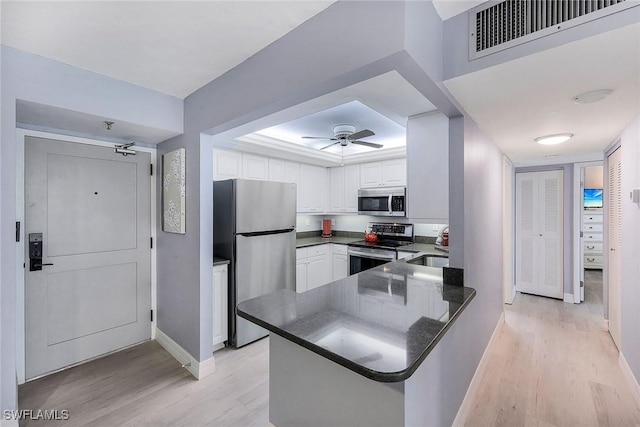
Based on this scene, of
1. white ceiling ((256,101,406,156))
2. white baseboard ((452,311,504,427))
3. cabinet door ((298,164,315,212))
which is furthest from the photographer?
cabinet door ((298,164,315,212))

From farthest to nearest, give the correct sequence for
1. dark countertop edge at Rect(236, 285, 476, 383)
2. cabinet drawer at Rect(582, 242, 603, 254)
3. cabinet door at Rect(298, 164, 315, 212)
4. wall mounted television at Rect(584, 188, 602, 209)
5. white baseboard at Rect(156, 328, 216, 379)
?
wall mounted television at Rect(584, 188, 602, 209), cabinet drawer at Rect(582, 242, 603, 254), cabinet door at Rect(298, 164, 315, 212), white baseboard at Rect(156, 328, 216, 379), dark countertop edge at Rect(236, 285, 476, 383)

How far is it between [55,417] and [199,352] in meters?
0.91

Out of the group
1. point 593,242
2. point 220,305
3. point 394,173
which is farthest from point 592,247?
point 220,305

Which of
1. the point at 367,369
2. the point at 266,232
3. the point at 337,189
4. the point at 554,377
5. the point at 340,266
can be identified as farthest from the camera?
the point at 337,189

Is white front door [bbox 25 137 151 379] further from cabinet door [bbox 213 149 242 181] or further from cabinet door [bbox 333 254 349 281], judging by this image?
cabinet door [bbox 333 254 349 281]

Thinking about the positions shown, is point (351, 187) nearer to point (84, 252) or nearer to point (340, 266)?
point (340, 266)

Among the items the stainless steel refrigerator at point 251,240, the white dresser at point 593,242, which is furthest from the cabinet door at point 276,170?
the white dresser at point 593,242

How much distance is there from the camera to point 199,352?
239cm

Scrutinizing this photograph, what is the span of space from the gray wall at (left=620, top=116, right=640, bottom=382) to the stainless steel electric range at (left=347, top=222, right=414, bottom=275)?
2011 mm

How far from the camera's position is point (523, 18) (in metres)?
1.23

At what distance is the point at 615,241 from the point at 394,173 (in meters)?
2.36

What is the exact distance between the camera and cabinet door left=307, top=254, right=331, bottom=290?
13.3ft

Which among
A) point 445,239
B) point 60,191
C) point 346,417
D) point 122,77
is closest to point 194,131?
point 122,77

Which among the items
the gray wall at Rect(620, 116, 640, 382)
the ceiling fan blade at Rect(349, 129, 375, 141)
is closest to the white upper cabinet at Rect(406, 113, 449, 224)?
the ceiling fan blade at Rect(349, 129, 375, 141)
